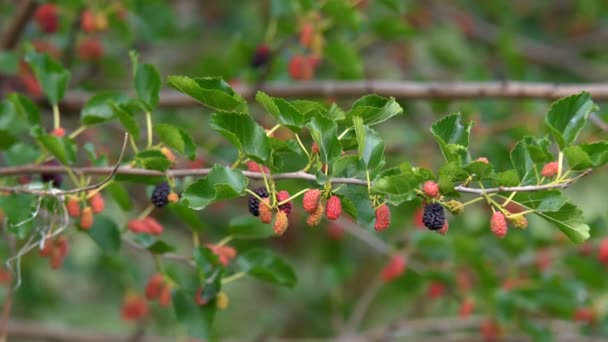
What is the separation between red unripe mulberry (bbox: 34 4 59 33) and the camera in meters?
2.16

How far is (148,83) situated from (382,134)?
1.77 metres

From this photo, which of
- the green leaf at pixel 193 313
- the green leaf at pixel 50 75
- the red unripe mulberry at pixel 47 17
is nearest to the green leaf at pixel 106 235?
the green leaf at pixel 193 313

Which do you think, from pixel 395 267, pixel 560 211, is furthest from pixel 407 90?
pixel 560 211

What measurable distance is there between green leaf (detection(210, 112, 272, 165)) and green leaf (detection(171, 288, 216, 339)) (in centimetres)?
50

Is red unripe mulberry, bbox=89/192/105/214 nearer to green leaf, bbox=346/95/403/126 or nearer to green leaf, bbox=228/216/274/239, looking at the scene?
green leaf, bbox=228/216/274/239

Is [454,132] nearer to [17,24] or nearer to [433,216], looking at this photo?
[433,216]

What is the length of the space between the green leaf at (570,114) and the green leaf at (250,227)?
0.58m

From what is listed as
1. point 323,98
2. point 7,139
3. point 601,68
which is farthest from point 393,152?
point 7,139

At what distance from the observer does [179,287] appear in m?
1.62

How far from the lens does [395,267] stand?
2.40 meters

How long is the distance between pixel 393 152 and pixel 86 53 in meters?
0.99

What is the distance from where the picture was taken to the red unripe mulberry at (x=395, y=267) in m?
2.37

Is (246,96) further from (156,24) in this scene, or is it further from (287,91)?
(156,24)

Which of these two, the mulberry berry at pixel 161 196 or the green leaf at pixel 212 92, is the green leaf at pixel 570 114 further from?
the mulberry berry at pixel 161 196
